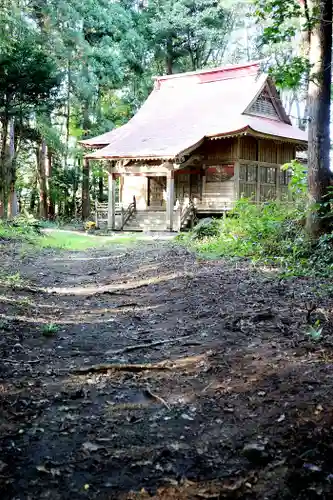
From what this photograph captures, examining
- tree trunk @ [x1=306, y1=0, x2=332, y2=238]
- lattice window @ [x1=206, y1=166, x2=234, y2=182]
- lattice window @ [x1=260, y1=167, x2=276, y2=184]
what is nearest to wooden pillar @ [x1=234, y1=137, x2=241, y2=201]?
lattice window @ [x1=206, y1=166, x2=234, y2=182]

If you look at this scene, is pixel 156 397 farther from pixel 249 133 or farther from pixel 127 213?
pixel 127 213

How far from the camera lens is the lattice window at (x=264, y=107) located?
77.5 feet

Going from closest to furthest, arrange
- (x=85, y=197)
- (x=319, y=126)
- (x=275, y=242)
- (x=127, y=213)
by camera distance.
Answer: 1. (x=319, y=126)
2. (x=275, y=242)
3. (x=127, y=213)
4. (x=85, y=197)

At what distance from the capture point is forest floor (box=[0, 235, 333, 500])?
8.95 ft

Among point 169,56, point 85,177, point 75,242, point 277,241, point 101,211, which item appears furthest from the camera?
point 169,56

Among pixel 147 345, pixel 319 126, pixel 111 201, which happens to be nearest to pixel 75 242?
pixel 111 201

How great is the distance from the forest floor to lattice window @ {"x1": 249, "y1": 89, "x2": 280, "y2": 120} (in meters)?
18.0

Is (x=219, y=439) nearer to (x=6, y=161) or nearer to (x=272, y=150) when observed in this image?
(x=6, y=161)

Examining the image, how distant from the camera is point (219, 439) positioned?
316cm

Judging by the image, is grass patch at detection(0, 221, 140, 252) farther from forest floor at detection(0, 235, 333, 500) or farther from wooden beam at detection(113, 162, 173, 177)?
forest floor at detection(0, 235, 333, 500)

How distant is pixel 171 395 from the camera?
390 centimetres

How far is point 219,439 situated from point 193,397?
26.9 inches

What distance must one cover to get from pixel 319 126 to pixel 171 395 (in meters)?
7.16

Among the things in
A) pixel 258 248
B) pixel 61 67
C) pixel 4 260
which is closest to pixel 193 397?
pixel 258 248
